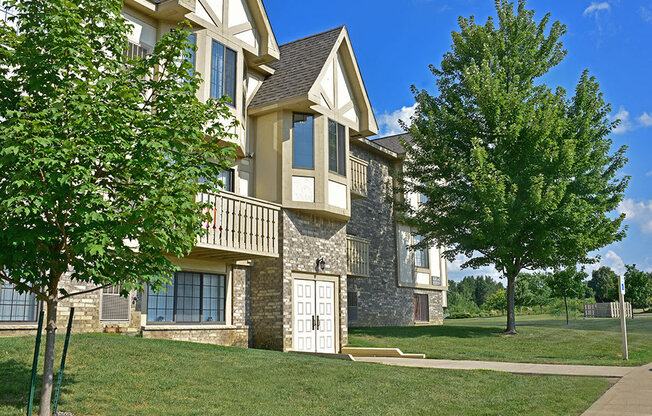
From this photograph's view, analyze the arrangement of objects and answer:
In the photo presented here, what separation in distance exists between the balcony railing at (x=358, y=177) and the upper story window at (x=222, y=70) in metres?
8.22

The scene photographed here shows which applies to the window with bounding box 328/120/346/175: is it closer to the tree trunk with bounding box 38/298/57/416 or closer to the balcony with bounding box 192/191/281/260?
the balcony with bounding box 192/191/281/260

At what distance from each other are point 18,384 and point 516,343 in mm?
19241

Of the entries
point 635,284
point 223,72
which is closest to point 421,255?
point 223,72

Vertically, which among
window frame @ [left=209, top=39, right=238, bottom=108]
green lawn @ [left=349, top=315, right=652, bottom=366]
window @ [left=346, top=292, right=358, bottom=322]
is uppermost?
window frame @ [left=209, top=39, right=238, bottom=108]

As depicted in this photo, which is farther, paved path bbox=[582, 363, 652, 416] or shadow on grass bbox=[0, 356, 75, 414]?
paved path bbox=[582, 363, 652, 416]

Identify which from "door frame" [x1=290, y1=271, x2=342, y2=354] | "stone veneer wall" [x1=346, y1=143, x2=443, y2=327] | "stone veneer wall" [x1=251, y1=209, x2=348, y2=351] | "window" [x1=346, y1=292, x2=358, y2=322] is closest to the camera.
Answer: "stone veneer wall" [x1=251, y1=209, x2=348, y2=351]

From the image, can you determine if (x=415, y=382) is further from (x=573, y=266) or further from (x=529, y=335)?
(x=573, y=266)

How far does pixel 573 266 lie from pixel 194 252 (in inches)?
733

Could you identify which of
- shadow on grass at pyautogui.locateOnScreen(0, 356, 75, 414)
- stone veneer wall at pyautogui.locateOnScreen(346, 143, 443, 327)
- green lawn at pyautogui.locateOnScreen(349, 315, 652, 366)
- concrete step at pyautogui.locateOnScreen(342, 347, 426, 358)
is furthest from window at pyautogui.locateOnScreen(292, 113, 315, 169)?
shadow on grass at pyautogui.locateOnScreen(0, 356, 75, 414)

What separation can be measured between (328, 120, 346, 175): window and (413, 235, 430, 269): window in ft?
42.2

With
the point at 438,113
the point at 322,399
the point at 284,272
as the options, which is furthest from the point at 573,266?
the point at 322,399

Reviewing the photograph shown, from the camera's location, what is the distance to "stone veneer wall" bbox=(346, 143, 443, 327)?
92.5ft

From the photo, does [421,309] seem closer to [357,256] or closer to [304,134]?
[357,256]

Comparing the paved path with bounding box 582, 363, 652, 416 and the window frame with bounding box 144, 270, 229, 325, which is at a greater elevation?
the window frame with bounding box 144, 270, 229, 325
